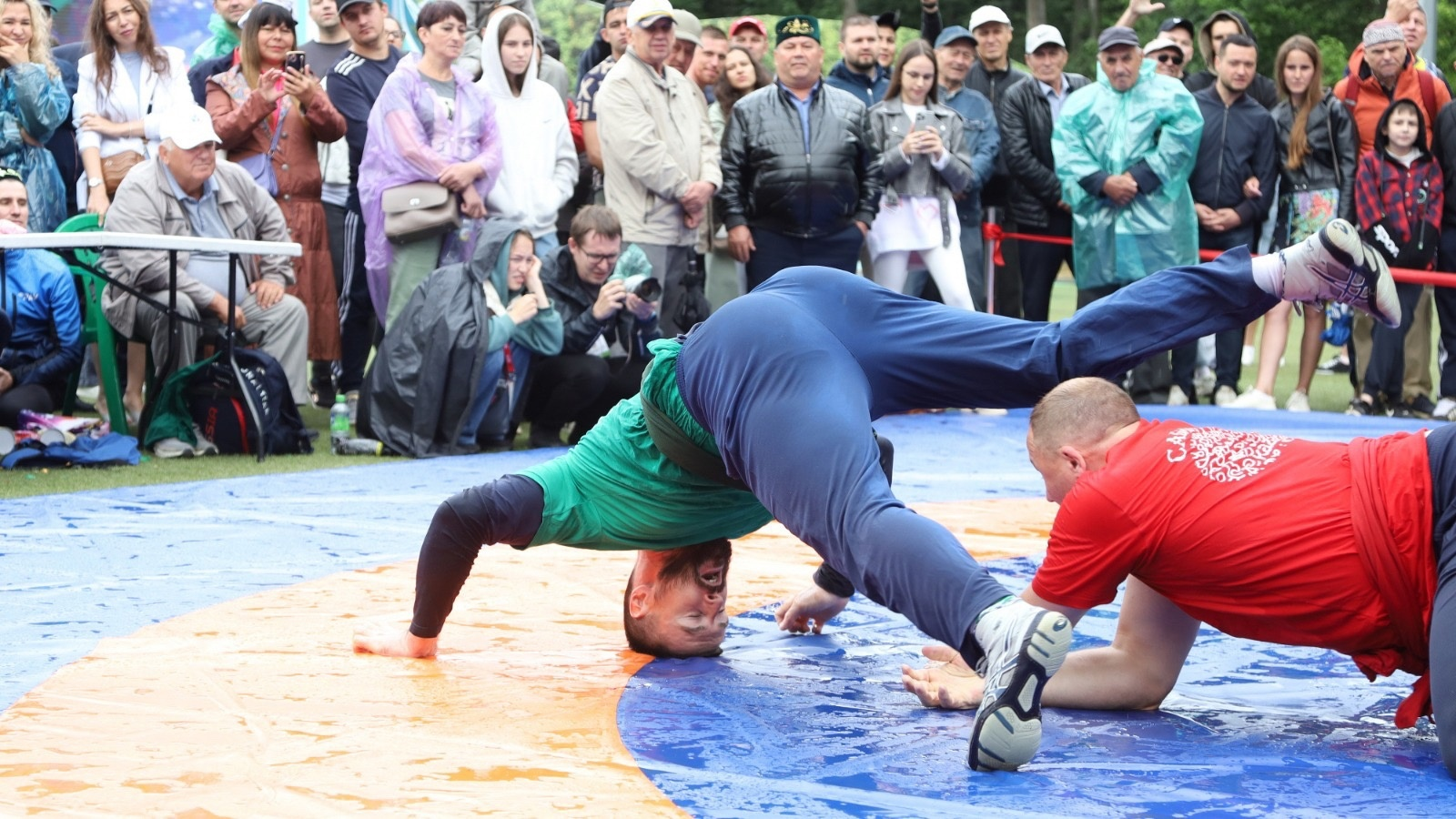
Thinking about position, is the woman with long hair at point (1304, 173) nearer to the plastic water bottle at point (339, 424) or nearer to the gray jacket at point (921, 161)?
the gray jacket at point (921, 161)

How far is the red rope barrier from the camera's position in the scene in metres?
9.09

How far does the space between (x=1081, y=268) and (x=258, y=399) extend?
468 cm

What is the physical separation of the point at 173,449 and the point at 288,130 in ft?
6.23

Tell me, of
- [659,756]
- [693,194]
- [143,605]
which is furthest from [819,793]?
[693,194]

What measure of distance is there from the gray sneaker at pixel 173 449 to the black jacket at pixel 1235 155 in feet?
18.5

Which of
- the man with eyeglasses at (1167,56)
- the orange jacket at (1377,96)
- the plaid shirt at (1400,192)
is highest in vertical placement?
the man with eyeglasses at (1167,56)

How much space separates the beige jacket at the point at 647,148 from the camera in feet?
26.8

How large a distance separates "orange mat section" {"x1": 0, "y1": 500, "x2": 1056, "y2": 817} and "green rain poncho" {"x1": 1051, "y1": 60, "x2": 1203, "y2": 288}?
5224 millimetres

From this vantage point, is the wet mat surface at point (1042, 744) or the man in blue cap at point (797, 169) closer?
the wet mat surface at point (1042, 744)

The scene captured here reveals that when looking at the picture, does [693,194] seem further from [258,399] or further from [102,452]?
[102,452]

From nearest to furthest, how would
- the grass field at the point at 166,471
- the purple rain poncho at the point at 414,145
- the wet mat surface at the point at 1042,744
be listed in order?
the wet mat surface at the point at 1042,744, the grass field at the point at 166,471, the purple rain poncho at the point at 414,145

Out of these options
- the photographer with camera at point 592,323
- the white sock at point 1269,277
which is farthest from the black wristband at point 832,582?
the photographer with camera at point 592,323

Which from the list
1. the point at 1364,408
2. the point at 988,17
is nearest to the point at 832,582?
the point at 1364,408

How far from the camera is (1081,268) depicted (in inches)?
373
